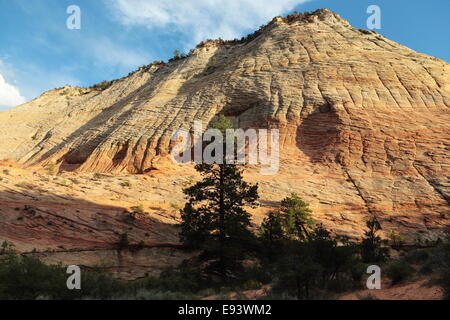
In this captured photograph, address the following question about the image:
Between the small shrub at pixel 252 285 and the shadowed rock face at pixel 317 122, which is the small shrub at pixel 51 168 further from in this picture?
the small shrub at pixel 252 285

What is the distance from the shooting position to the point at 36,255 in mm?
15227

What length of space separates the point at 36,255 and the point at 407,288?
50.1 feet

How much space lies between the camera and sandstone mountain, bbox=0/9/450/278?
2119 centimetres

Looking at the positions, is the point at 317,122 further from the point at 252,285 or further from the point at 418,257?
the point at 252,285

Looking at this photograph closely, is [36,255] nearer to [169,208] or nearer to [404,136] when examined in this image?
[169,208]

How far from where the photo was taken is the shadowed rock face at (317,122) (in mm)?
22891

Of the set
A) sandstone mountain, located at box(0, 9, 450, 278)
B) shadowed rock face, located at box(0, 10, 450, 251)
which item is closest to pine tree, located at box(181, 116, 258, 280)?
sandstone mountain, located at box(0, 9, 450, 278)

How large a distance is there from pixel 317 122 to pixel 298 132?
1971mm

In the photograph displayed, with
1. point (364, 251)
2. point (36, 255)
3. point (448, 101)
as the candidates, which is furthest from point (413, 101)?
point (36, 255)

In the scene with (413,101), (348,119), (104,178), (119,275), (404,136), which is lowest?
(119,275)

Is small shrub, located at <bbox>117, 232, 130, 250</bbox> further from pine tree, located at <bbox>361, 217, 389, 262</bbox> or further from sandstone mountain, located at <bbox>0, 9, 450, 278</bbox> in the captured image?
pine tree, located at <bbox>361, 217, 389, 262</bbox>
